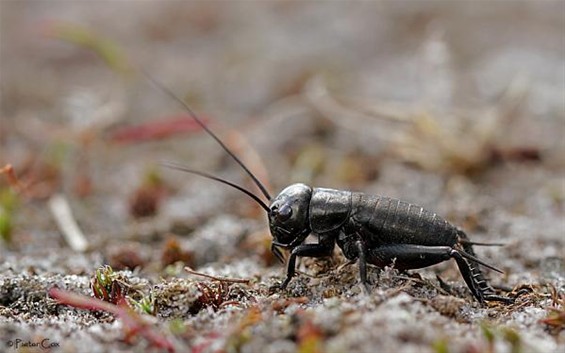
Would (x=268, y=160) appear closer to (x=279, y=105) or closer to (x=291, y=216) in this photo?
(x=279, y=105)

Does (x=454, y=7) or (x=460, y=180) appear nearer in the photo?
(x=460, y=180)

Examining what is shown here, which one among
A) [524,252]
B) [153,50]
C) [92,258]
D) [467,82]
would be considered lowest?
[524,252]

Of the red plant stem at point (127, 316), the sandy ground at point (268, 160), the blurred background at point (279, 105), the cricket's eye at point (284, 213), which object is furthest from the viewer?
the blurred background at point (279, 105)

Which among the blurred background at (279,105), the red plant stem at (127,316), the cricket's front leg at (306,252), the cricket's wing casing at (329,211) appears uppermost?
the blurred background at (279,105)

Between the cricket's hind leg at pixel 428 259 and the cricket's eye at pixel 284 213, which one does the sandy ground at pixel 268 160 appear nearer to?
the cricket's hind leg at pixel 428 259

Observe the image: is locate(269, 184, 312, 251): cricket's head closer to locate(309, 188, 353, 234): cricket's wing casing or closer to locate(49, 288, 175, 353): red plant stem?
locate(309, 188, 353, 234): cricket's wing casing

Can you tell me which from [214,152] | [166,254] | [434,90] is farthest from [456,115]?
[166,254]

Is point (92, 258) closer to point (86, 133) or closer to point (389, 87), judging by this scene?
point (86, 133)

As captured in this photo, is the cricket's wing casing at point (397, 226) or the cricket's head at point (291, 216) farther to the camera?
the cricket's head at point (291, 216)

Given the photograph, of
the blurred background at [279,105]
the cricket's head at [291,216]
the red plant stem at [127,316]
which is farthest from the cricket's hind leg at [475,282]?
the blurred background at [279,105]
